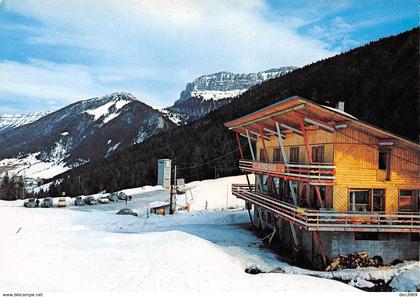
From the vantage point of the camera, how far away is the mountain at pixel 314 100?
82062 mm

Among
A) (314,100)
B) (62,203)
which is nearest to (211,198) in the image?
(62,203)

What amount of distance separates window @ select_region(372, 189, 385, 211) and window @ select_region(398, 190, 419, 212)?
1.07 meters

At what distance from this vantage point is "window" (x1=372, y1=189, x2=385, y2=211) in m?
20.3

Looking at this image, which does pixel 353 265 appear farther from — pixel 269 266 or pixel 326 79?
pixel 326 79

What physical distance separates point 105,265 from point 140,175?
299 ft

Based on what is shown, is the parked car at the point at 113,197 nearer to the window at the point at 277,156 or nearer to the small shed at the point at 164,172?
the small shed at the point at 164,172

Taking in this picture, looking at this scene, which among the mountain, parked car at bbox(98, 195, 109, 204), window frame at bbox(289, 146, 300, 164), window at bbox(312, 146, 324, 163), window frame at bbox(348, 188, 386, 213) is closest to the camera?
window frame at bbox(348, 188, 386, 213)

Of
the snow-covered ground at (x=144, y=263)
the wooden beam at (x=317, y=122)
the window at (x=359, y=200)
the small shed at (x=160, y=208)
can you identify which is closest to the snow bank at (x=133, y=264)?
the snow-covered ground at (x=144, y=263)

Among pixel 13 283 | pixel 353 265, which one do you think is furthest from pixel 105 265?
pixel 353 265

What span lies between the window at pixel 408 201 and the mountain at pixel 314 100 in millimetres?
48819

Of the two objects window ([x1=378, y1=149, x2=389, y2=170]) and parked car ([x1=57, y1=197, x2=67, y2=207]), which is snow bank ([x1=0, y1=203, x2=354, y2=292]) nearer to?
window ([x1=378, y1=149, x2=389, y2=170])

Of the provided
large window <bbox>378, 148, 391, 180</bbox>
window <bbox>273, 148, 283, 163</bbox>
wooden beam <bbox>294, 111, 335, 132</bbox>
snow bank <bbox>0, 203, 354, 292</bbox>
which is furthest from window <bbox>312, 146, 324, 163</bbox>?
snow bank <bbox>0, 203, 354, 292</bbox>

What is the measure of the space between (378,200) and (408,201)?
186cm

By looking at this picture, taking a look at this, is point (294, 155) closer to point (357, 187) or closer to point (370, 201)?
point (357, 187)
